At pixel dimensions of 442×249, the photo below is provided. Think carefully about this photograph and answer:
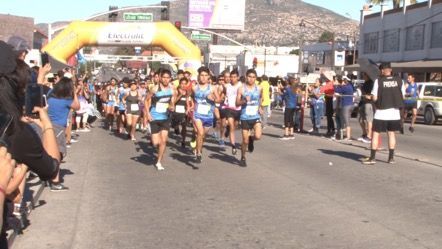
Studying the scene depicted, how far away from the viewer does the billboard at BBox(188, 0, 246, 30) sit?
67.9m

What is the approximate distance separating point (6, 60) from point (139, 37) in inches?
928

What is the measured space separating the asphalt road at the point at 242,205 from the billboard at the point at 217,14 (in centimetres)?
5668

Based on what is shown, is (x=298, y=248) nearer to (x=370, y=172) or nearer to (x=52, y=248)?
(x=52, y=248)

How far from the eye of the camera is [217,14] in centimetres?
6806

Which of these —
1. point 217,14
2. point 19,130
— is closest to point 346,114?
point 19,130

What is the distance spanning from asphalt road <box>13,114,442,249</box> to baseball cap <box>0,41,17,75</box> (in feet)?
11.8

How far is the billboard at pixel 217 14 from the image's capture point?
2675 inches

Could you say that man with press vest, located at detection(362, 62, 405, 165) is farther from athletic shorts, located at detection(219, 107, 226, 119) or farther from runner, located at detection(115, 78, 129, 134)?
runner, located at detection(115, 78, 129, 134)

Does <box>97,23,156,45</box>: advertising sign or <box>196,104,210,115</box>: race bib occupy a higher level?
<box>97,23,156,45</box>: advertising sign

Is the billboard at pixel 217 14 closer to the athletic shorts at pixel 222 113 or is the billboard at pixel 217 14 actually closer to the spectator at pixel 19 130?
the athletic shorts at pixel 222 113

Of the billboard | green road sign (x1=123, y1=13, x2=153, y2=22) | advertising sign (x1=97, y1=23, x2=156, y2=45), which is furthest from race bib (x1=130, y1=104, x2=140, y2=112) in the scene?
the billboard

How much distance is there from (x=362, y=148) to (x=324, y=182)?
17.2 ft

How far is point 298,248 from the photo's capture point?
5.68 metres

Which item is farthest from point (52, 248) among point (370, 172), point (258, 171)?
point (370, 172)
